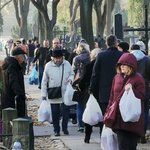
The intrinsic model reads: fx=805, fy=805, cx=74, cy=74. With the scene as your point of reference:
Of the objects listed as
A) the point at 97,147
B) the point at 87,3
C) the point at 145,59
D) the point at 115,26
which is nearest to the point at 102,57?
the point at 145,59

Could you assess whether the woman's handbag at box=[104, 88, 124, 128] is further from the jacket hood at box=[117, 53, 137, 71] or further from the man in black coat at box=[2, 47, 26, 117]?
the man in black coat at box=[2, 47, 26, 117]

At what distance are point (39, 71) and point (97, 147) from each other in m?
13.1

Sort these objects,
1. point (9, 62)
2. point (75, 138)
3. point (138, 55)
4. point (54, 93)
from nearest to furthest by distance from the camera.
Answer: point (9, 62) < point (138, 55) < point (75, 138) < point (54, 93)

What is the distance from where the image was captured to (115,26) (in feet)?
52.6

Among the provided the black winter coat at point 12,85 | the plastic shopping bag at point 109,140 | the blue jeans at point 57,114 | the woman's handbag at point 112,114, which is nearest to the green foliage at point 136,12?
the blue jeans at point 57,114

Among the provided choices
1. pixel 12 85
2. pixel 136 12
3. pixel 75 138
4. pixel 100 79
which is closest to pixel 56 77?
pixel 75 138

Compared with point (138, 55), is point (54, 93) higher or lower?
lower

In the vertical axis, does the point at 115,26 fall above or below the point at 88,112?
above

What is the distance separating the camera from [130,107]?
373 inches

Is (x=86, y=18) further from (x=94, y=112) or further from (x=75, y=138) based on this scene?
(x=94, y=112)

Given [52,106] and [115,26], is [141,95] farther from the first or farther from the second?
[115,26]

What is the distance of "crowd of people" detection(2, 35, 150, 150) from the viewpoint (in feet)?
31.2

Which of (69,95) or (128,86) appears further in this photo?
(69,95)

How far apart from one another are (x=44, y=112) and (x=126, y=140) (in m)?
4.80
